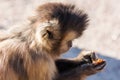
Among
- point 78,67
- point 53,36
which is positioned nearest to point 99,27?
point 78,67

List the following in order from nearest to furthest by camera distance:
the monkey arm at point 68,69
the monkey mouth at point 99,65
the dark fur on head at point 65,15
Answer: the dark fur on head at point 65,15 → the monkey arm at point 68,69 → the monkey mouth at point 99,65

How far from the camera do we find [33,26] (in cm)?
483

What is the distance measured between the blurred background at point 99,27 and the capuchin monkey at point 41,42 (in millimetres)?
1377

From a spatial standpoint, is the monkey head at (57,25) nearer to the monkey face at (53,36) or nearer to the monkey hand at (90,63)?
the monkey face at (53,36)

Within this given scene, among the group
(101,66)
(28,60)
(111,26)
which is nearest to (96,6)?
(111,26)

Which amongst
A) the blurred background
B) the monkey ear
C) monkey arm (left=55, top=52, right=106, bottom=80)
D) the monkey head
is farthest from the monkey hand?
the blurred background

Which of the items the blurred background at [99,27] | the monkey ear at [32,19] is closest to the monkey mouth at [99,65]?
the monkey ear at [32,19]

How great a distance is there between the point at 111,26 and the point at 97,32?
0.19 metres

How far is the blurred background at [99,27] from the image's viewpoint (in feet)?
21.2

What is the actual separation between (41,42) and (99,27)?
8.17 feet

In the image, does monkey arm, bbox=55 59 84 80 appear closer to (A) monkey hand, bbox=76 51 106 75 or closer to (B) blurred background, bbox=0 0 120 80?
(A) monkey hand, bbox=76 51 106 75

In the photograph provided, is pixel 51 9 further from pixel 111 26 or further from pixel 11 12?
pixel 11 12

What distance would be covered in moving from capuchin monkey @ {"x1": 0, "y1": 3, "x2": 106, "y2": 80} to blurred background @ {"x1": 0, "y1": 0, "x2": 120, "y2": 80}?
1377mm

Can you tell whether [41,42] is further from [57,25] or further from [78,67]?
[78,67]
